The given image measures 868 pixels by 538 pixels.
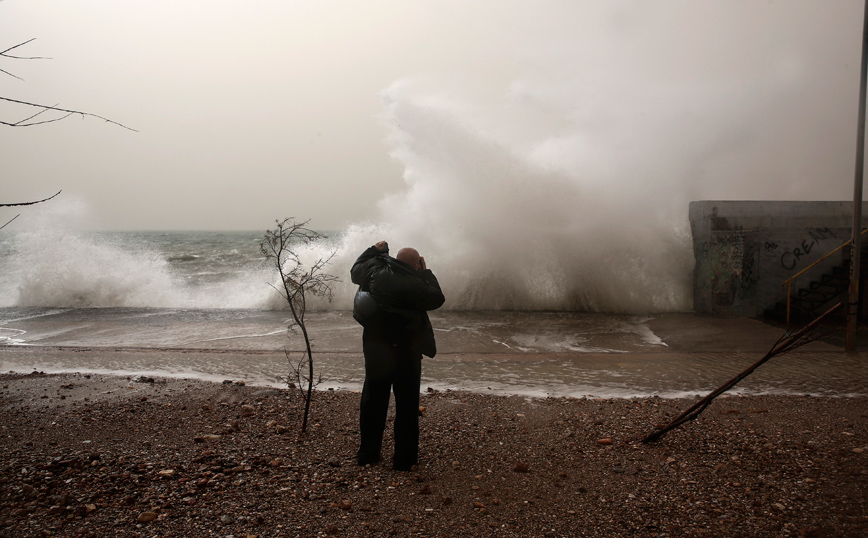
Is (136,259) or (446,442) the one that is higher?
(136,259)

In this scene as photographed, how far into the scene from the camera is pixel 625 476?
3.64 meters

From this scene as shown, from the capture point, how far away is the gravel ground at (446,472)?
3010 millimetres

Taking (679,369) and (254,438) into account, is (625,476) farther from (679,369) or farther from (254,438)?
(679,369)

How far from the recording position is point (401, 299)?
148 inches

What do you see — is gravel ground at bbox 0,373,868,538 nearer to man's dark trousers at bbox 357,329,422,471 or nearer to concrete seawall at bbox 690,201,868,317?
man's dark trousers at bbox 357,329,422,471

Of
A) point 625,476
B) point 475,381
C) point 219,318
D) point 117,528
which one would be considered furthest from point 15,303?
point 625,476

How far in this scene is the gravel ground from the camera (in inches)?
118

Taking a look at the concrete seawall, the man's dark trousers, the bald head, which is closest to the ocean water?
the concrete seawall

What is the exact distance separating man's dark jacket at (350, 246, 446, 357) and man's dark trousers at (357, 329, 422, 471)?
6 cm

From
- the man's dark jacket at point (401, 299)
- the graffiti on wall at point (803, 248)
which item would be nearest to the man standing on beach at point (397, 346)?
the man's dark jacket at point (401, 299)

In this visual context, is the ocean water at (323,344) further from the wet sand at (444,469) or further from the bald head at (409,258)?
the bald head at (409,258)

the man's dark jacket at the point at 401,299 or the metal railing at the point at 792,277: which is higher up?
the metal railing at the point at 792,277

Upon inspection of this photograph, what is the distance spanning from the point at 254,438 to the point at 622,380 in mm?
4728

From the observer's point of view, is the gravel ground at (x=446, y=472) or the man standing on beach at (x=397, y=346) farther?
the man standing on beach at (x=397, y=346)
